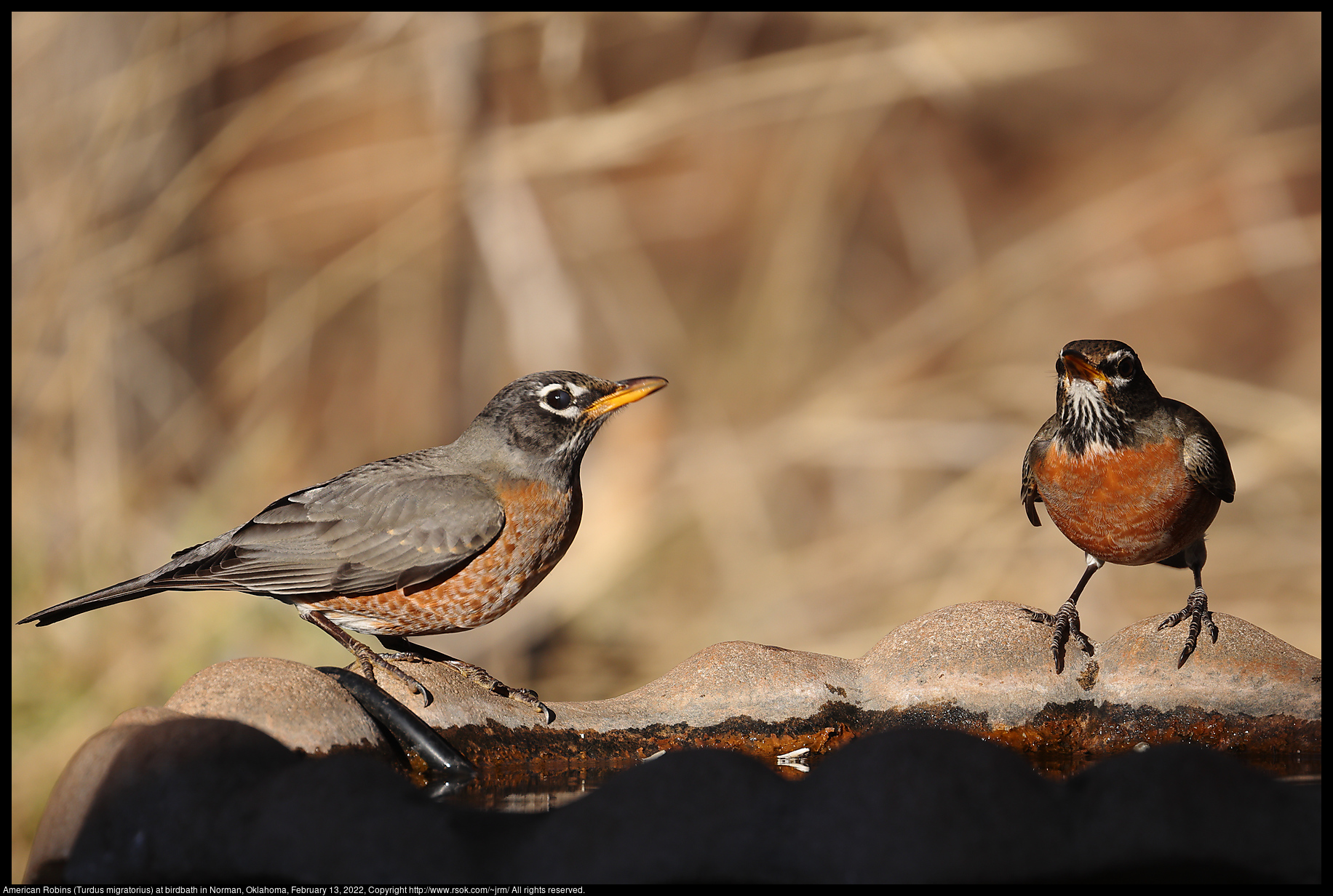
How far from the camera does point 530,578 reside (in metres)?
3.73

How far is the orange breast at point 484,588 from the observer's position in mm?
3598

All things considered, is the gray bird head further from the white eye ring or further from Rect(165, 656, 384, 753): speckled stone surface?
Rect(165, 656, 384, 753): speckled stone surface

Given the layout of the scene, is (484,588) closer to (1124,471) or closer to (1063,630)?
(1063,630)

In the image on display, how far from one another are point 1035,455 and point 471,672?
2.03m

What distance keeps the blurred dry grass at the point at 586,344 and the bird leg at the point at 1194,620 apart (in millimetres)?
3404

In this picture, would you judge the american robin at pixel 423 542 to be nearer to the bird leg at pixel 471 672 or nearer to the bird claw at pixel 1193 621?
the bird leg at pixel 471 672

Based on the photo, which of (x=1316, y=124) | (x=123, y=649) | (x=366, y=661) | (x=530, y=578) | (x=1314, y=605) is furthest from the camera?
(x=1316, y=124)

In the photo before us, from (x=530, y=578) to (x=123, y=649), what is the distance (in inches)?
136

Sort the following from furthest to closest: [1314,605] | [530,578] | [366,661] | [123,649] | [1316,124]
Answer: [1316,124]
[1314,605]
[123,649]
[530,578]
[366,661]

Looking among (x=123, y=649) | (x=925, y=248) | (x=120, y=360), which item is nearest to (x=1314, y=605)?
(x=925, y=248)

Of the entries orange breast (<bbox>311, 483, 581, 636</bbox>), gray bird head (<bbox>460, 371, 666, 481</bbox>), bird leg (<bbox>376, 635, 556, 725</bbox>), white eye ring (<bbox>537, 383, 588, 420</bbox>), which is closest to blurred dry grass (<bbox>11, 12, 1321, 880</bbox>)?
bird leg (<bbox>376, 635, 556, 725</bbox>)

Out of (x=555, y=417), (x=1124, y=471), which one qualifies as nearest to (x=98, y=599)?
(x=555, y=417)

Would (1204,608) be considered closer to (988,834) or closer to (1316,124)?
(988,834)

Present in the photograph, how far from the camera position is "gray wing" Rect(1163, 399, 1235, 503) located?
340 cm
